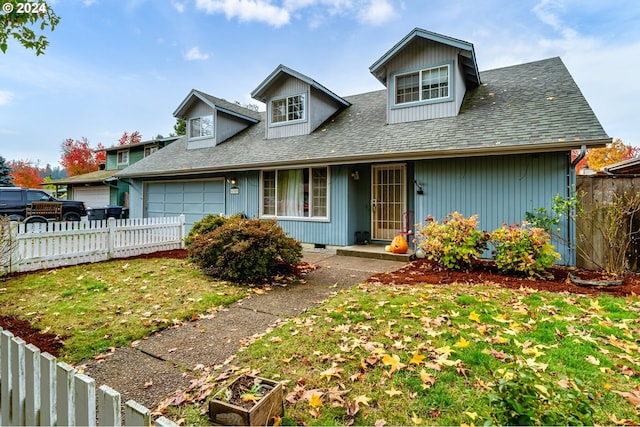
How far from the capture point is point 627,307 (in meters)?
4.17

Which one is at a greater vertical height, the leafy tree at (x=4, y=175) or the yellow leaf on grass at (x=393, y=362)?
the leafy tree at (x=4, y=175)

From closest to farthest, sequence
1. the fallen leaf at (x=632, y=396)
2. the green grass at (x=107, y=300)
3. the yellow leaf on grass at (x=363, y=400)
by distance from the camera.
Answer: the fallen leaf at (x=632, y=396) < the yellow leaf on grass at (x=363, y=400) < the green grass at (x=107, y=300)

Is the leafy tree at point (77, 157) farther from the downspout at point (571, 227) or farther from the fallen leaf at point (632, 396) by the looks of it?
the fallen leaf at point (632, 396)

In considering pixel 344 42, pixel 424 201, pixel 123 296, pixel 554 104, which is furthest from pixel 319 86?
pixel 123 296

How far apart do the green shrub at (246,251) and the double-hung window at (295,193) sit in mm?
3397

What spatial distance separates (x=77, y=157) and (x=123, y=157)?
554 inches

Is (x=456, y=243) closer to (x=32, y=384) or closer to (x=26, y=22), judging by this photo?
(x=32, y=384)

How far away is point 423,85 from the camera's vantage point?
9.51 metres

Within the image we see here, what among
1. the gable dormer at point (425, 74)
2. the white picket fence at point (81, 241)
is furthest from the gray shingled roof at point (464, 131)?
the white picket fence at point (81, 241)

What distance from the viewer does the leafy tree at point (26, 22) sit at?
2898 mm

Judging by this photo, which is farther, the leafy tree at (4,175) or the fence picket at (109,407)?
the leafy tree at (4,175)

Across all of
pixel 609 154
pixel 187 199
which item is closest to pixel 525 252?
pixel 187 199

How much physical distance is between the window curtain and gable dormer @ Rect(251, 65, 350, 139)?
200 cm

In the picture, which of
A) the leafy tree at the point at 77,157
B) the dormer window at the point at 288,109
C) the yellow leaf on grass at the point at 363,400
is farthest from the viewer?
the leafy tree at the point at 77,157
